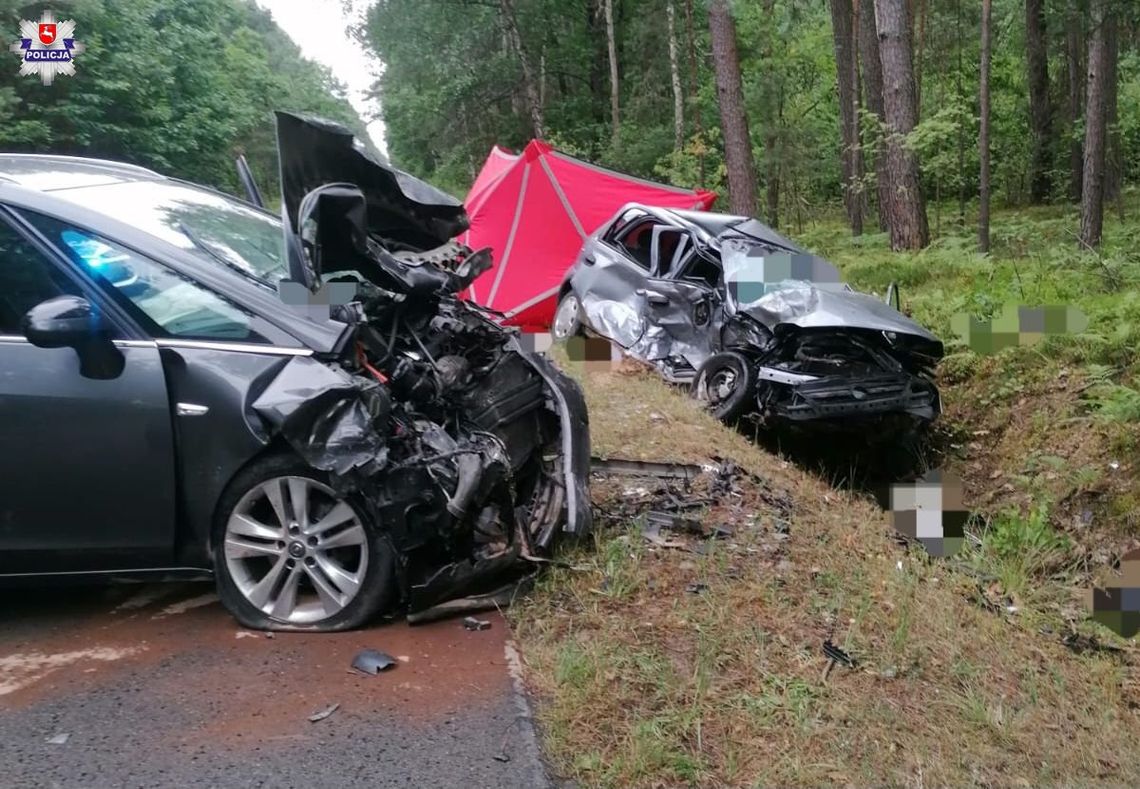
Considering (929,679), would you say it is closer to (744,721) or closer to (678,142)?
(744,721)

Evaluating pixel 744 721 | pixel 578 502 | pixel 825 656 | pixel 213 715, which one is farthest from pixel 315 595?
pixel 825 656

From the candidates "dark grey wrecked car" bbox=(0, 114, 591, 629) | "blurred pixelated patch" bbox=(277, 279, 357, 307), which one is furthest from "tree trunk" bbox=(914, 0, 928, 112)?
"dark grey wrecked car" bbox=(0, 114, 591, 629)

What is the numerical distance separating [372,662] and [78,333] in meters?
1.56

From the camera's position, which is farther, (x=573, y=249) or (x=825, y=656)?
(x=573, y=249)

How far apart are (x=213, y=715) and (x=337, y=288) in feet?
5.58

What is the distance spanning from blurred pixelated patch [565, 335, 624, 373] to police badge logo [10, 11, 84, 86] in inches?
608

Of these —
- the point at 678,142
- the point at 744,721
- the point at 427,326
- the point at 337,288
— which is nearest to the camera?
the point at 744,721

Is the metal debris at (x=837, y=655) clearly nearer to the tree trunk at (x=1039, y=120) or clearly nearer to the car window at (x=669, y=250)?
the car window at (x=669, y=250)

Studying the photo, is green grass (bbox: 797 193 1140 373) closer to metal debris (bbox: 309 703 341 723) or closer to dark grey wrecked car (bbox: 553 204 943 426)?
dark grey wrecked car (bbox: 553 204 943 426)

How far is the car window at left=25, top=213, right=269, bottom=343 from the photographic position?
10.9ft

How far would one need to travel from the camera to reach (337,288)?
3.64 m

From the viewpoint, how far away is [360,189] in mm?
4203

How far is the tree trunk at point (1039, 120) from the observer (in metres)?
17.7

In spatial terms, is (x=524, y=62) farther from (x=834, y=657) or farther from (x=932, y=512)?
(x=834, y=657)
